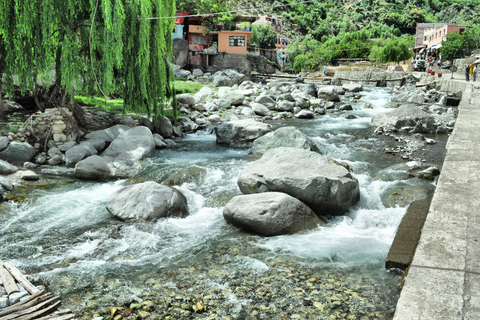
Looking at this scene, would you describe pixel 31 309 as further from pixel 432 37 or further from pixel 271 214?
pixel 432 37

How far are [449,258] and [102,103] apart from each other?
606 inches

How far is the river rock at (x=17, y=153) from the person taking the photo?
1101cm

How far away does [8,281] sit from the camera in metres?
4.84

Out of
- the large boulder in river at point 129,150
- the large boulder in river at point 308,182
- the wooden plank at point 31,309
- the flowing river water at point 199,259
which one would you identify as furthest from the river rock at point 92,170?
the wooden plank at point 31,309

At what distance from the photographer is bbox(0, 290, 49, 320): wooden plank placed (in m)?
4.19

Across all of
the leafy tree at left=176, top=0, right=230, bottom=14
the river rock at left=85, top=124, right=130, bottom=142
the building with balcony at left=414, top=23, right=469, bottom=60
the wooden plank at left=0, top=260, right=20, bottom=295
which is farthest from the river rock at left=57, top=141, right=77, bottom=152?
the building with balcony at left=414, top=23, right=469, bottom=60

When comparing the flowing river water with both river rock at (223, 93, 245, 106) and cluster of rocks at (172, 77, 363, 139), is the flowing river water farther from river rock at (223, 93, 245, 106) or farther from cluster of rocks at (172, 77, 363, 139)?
river rock at (223, 93, 245, 106)

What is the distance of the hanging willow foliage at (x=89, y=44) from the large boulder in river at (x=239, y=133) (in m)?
2.66

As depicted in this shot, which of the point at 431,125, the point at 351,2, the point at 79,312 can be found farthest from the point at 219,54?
the point at 351,2

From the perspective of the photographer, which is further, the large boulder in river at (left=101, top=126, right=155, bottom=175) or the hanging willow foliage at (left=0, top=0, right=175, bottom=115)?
the hanging willow foliage at (left=0, top=0, right=175, bottom=115)

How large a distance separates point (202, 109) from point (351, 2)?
4851 inches

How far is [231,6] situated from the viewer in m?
46.8

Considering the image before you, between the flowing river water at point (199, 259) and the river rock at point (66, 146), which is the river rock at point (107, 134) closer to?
the river rock at point (66, 146)

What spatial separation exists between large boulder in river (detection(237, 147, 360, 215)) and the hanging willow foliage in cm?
648
